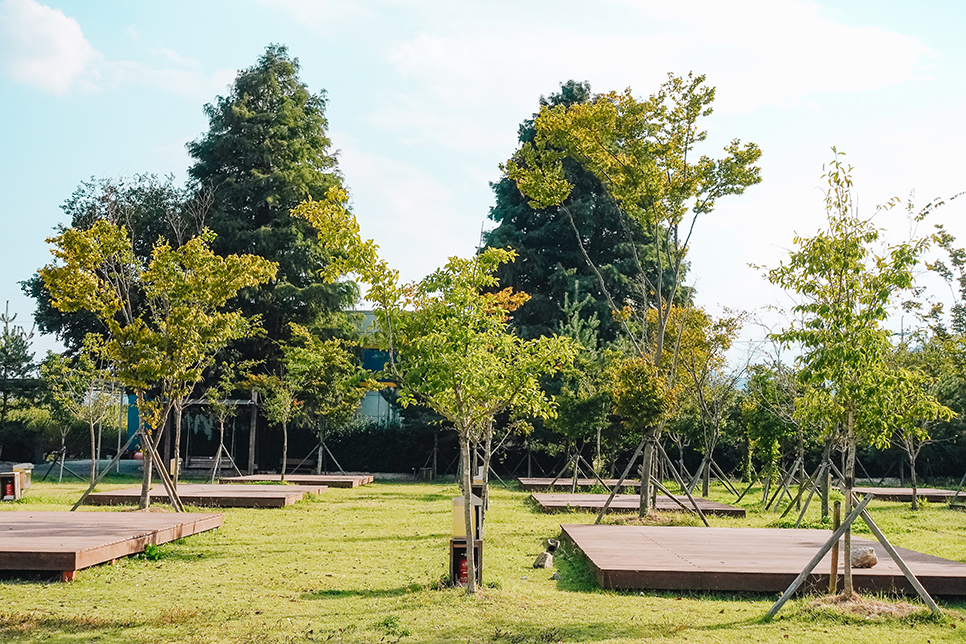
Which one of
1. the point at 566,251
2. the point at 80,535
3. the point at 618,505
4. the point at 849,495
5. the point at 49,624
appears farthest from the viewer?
the point at 566,251

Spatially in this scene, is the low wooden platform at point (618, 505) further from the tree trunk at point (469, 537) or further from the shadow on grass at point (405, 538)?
the tree trunk at point (469, 537)

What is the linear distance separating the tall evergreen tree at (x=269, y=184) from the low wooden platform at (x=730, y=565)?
21.3 metres

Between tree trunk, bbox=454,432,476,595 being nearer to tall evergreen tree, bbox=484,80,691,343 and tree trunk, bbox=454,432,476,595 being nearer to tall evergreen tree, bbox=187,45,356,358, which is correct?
tall evergreen tree, bbox=187,45,356,358

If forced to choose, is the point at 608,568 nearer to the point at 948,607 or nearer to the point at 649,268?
the point at 948,607

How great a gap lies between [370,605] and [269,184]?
2504 cm

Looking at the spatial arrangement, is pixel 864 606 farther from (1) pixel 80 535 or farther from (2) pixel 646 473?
(1) pixel 80 535

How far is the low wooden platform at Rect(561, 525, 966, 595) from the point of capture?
27.0ft

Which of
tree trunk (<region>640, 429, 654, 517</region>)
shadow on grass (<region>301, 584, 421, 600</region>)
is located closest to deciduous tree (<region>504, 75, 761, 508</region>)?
tree trunk (<region>640, 429, 654, 517</region>)

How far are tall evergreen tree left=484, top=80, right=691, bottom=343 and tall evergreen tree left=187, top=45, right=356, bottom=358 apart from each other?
271 inches

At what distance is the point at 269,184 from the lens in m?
30.5

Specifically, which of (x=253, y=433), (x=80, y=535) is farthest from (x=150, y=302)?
(x=253, y=433)

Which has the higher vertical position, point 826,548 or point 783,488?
point 826,548

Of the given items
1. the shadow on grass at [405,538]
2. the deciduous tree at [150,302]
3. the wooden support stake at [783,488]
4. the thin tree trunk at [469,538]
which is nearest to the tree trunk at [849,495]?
the thin tree trunk at [469,538]

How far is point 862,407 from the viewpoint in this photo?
24.8 feet
